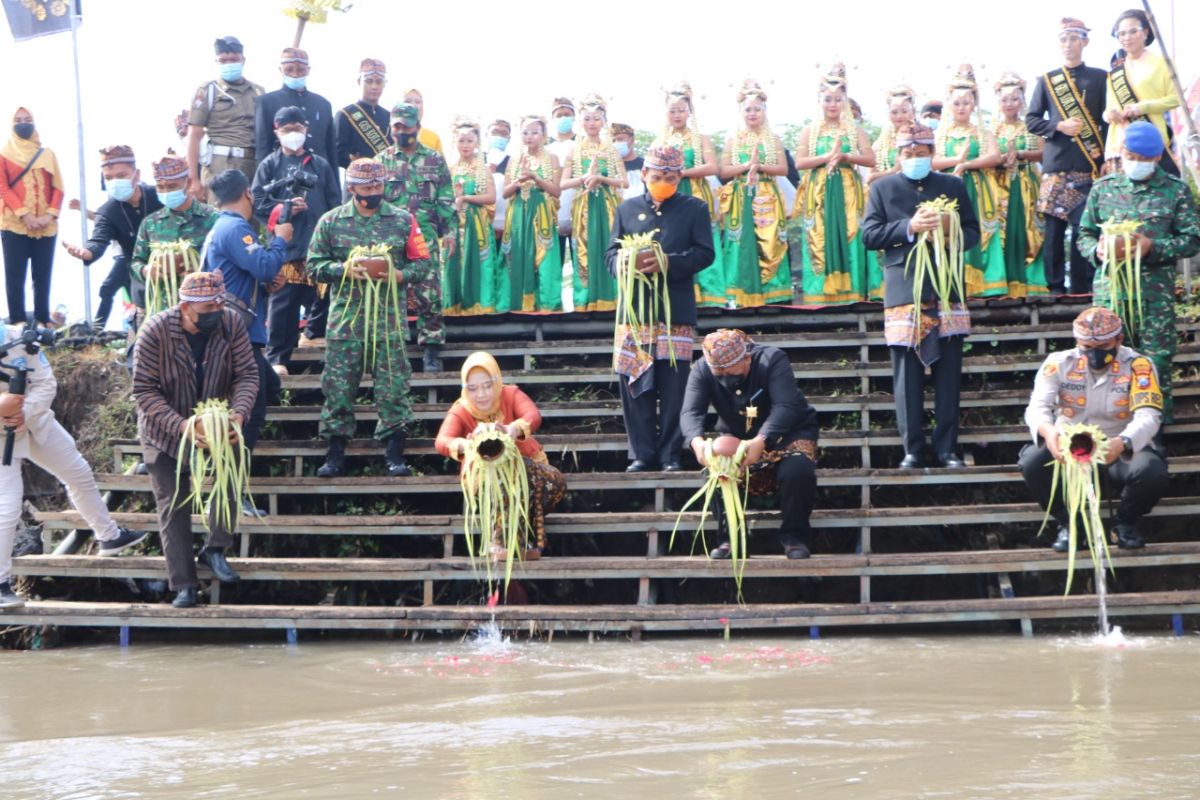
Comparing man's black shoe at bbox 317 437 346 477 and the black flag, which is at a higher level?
the black flag

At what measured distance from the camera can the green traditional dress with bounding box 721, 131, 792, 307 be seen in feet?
32.2

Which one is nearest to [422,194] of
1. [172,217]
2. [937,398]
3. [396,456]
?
[172,217]

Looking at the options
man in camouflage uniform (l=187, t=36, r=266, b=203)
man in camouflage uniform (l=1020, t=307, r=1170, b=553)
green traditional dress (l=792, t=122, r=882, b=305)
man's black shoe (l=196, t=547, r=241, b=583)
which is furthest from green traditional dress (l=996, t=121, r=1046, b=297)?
man's black shoe (l=196, t=547, r=241, b=583)

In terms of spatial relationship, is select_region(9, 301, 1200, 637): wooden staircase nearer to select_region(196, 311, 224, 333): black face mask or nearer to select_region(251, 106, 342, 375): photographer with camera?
select_region(251, 106, 342, 375): photographer with camera

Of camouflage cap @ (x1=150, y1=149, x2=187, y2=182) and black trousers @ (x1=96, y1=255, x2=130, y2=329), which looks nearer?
camouflage cap @ (x1=150, y1=149, x2=187, y2=182)

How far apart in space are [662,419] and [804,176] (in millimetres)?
2817

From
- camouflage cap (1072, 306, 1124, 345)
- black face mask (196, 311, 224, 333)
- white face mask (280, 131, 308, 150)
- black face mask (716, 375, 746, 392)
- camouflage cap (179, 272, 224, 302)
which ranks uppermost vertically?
white face mask (280, 131, 308, 150)

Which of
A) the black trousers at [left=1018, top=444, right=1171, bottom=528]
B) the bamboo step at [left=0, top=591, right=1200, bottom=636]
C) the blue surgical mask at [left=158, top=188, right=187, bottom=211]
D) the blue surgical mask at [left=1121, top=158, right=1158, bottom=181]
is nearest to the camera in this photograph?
the bamboo step at [left=0, top=591, right=1200, bottom=636]

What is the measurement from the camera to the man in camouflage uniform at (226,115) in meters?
10.0

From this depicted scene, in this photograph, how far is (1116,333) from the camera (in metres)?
7.29

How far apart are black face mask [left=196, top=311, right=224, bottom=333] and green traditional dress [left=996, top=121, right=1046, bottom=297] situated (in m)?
5.66

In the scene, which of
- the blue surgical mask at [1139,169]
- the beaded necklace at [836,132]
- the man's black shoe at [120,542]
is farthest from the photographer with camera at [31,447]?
the blue surgical mask at [1139,169]

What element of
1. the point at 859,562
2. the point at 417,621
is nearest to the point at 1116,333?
the point at 859,562

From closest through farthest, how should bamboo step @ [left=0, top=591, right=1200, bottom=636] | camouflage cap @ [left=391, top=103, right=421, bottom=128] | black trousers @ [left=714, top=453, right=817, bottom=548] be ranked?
bamboo step @ [left=0, top=591, right=1200, bottom=636] → black trousers @ [left=714, top=453, right=817, bottom=548] → camouflage cap @ [left=391, top=103, right=421, bottom=128]
